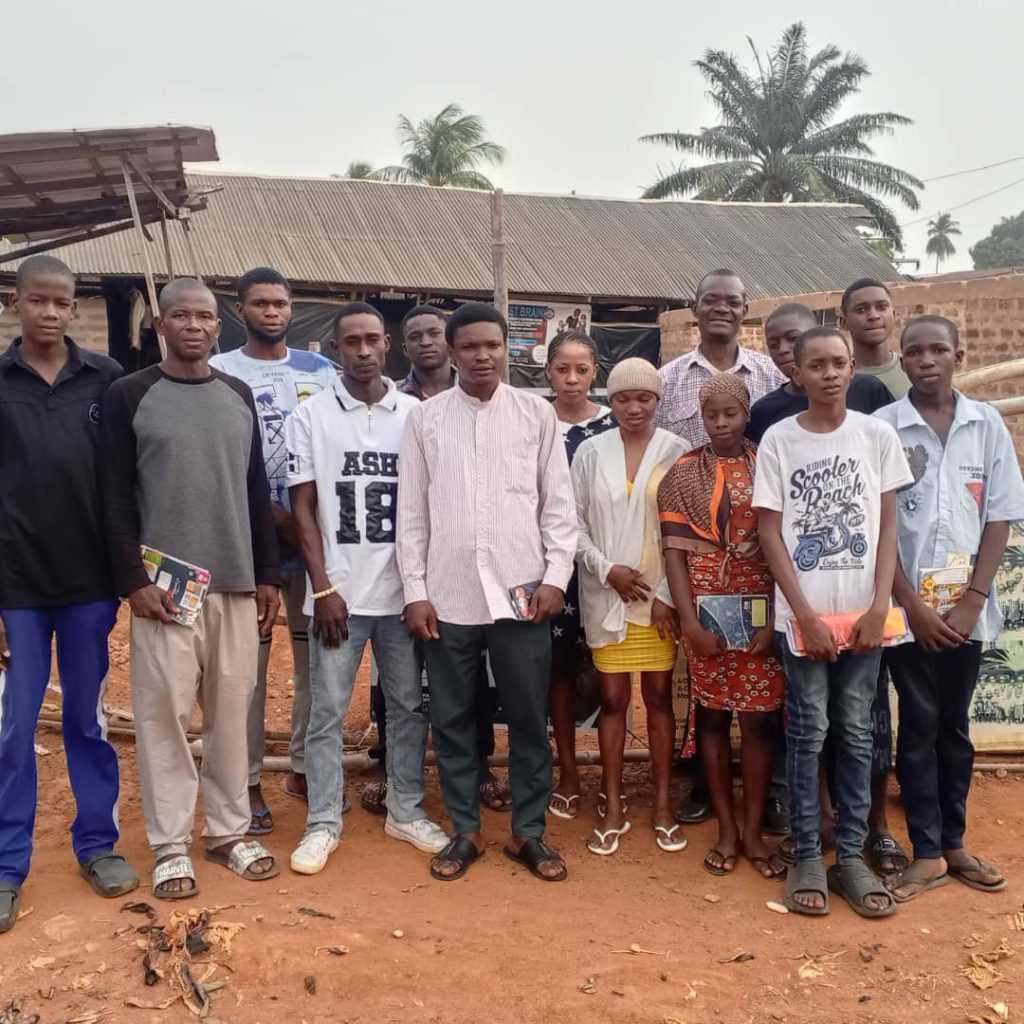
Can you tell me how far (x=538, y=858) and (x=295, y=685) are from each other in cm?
124

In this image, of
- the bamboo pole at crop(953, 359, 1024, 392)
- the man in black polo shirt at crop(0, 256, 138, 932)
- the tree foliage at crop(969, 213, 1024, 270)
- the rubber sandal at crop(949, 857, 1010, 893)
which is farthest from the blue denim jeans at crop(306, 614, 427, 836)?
the tree foliage at crop(969, 213, 1024, 270)

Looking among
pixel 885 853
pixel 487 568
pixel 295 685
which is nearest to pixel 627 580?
pixel 487 568

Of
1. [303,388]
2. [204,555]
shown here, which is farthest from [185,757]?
[303,388]

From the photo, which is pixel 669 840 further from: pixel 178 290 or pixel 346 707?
pixel 178 290

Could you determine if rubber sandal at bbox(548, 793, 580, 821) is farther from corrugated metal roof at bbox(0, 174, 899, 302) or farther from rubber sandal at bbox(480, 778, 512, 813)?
corrugated metal roof at bbox(0, 174, 899, 302)

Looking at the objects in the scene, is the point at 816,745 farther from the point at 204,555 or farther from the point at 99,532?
the point at 99,532

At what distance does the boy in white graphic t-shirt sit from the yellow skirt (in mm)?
515

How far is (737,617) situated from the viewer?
132 inches

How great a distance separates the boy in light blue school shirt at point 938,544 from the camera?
10.8 ft

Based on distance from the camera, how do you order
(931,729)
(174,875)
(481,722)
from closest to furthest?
(174,875)
(931,729)
(481,722)

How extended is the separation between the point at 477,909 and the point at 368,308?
6.98 ft

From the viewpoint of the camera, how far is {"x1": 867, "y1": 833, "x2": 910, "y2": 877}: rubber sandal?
348 cm

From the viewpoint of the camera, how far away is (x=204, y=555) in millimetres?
3219

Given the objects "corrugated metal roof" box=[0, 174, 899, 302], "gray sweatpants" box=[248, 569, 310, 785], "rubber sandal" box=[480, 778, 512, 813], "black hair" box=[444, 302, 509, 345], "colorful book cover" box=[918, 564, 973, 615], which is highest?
"corrugated metal roof" box=[0, 174, 899, 302]
